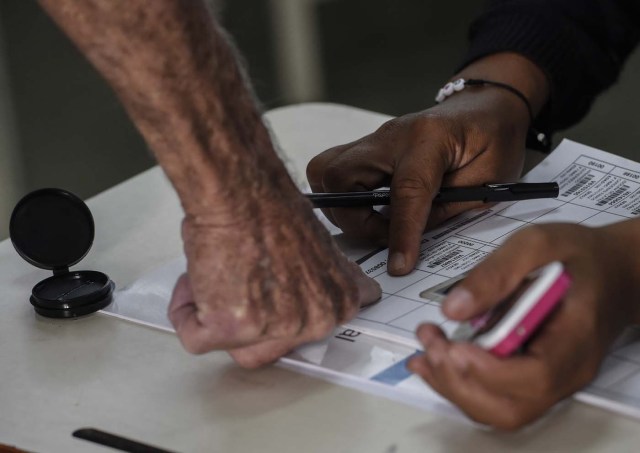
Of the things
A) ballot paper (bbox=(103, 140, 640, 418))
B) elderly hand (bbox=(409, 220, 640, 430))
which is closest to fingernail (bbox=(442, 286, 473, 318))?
elderly hand (bbox=(409, 220, 640, 430))

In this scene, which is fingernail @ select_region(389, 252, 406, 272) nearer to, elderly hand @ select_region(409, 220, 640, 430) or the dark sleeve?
elderly hand @ select_region(409, 220, 640, 430)

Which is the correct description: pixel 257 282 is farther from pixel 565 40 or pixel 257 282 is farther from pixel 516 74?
pixel 565 40

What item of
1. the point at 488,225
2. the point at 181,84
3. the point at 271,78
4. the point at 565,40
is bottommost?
the point at 271,78

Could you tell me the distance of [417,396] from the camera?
0.74m

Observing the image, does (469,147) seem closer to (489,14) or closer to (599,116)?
(489,14)

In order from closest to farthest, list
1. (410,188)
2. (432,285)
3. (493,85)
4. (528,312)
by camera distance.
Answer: (528,312) < (432,285) < (410,188) < (493,85)

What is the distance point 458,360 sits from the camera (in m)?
0.65

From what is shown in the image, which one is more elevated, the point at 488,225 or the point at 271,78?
the point at 488,225

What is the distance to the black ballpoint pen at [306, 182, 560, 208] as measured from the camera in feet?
3.30

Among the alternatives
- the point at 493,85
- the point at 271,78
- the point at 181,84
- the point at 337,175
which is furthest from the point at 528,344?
the point at 271,78

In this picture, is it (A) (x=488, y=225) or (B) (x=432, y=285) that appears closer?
(B) (x=432, y=285)

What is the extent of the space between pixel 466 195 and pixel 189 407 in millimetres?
420

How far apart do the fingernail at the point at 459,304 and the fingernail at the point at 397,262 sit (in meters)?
0.26

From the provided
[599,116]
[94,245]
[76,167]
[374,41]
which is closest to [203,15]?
[94,245]
